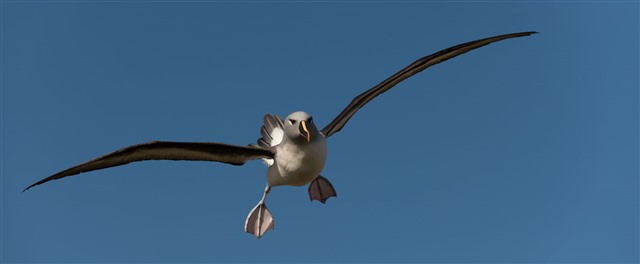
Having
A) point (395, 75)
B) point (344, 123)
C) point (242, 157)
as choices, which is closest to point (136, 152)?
point (242, 157)

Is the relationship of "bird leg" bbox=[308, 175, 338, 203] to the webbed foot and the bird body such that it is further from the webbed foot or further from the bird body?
the bird body

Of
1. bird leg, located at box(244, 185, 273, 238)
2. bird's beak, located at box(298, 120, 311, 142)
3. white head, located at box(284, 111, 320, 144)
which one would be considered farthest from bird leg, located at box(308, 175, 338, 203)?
bird's beak, located at box(298, 120, 311, 142)

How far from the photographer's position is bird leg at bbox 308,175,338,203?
14.7m

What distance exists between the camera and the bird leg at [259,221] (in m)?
13.3

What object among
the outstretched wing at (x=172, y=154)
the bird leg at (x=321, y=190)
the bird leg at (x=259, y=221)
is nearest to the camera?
the outstretched wing at (x=172, y=154)

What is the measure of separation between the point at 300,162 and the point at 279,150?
0.52m

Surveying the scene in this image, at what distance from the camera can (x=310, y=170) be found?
11.5 m

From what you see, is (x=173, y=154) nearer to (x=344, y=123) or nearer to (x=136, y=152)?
(x=136, y=152)

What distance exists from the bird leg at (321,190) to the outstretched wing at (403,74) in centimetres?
219

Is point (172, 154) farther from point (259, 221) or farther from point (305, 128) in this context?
point (259, 221)

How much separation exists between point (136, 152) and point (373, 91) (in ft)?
14.3

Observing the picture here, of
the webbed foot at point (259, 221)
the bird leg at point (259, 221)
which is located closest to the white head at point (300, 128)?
the bird leg at point (259, 221)

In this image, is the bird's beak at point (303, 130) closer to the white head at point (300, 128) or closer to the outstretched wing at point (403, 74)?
the white head at point (300, 128)

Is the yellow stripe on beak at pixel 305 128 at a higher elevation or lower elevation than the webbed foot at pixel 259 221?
higher
